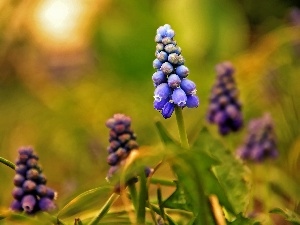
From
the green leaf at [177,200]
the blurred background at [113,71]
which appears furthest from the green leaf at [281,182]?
the green leaf at [177,200]

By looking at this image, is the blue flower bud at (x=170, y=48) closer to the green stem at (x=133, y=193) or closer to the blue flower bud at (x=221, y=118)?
the green stem at (x=133, y=193)

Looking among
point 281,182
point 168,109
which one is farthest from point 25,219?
point 281,182

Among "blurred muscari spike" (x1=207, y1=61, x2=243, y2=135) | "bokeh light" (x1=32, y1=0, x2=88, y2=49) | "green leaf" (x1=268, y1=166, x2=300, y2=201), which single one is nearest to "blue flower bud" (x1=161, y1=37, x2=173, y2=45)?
"blurred muscari spike" (x1=207, y1=61, x2=243, y2=135)

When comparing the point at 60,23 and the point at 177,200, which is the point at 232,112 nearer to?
the point at 177,200

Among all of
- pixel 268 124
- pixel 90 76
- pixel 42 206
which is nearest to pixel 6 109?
pixel 90 76

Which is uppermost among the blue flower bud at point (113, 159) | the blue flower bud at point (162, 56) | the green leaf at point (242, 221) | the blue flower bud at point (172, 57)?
the blue flower bud at point (162, 56)

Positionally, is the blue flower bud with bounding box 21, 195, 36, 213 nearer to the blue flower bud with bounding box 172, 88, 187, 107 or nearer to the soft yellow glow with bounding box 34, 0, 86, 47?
the blue flower bud with bounding box 172, 88, 187, 107
